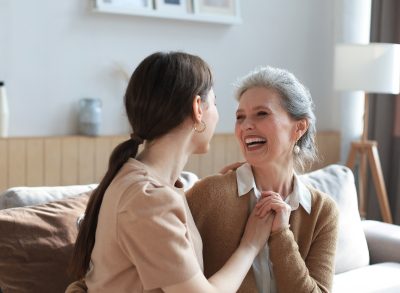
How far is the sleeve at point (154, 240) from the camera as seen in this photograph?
136 centimetres

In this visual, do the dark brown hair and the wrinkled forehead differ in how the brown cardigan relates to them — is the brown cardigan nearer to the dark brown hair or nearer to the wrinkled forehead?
the wrinkled forehead

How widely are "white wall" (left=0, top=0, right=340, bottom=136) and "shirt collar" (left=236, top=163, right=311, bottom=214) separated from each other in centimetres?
203

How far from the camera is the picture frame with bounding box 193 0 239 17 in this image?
4.16 m

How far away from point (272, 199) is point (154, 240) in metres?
0.57

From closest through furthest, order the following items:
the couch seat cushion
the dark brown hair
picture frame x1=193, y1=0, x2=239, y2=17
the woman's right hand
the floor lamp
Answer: the dark brown hair → the woman's right hand → the couch seat cushion → the floor lamp → picture frame x1=193, y1=0, x2=239, y2=17

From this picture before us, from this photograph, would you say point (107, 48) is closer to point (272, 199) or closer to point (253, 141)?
point (253, 141)

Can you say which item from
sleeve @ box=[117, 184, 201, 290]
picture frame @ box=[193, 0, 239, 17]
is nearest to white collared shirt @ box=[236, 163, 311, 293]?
sleeve @ box=[117, 184, 201, 290]

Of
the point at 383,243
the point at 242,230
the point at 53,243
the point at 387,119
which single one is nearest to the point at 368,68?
Answer: the point at 387,119

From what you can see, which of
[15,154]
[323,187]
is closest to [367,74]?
[323,187]

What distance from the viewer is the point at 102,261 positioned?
1462 millimetres

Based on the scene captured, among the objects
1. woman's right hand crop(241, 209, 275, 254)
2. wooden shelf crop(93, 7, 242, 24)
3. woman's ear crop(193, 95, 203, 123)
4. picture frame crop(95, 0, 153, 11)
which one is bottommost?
woman's right hand crop(241, 209, 275, 254)

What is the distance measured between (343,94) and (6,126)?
250cm

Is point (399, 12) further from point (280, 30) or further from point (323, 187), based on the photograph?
point (323, 187)

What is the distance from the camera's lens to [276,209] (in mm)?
1822
